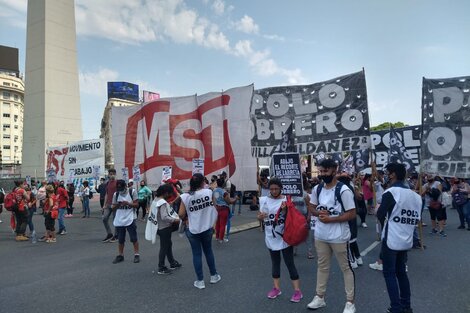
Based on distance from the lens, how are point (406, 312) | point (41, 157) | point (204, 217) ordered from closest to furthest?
point (406, 312), point (204, 217), point (41, 157)

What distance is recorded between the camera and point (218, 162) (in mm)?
14047

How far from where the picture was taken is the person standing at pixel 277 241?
4.51 meters

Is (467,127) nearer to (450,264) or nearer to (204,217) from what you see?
(450,264)

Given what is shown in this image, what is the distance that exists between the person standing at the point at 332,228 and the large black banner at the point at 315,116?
19.9ft

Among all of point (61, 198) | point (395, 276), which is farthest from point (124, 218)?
point (61, 198)

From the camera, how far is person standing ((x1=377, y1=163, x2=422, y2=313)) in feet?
12.9

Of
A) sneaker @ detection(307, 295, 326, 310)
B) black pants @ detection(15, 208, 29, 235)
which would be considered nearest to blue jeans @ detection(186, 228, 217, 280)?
sneaker @ detection(307, 295, 326, 310)

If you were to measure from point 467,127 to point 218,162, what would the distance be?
347 inches

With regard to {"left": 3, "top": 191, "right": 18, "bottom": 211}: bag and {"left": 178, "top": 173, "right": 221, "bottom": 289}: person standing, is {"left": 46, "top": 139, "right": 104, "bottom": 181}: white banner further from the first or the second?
{"left": 178, "top": 173, "right": 221, "bottom": 289}: person standing

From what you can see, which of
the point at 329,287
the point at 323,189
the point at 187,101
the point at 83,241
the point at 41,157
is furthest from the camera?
the point at 41,157

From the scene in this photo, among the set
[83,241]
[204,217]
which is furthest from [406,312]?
[83,241]

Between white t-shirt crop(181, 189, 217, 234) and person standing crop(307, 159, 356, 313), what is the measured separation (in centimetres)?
180

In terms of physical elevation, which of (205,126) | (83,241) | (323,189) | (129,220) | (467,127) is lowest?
(83,241)

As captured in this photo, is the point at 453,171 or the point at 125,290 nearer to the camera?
the point at 125,290
